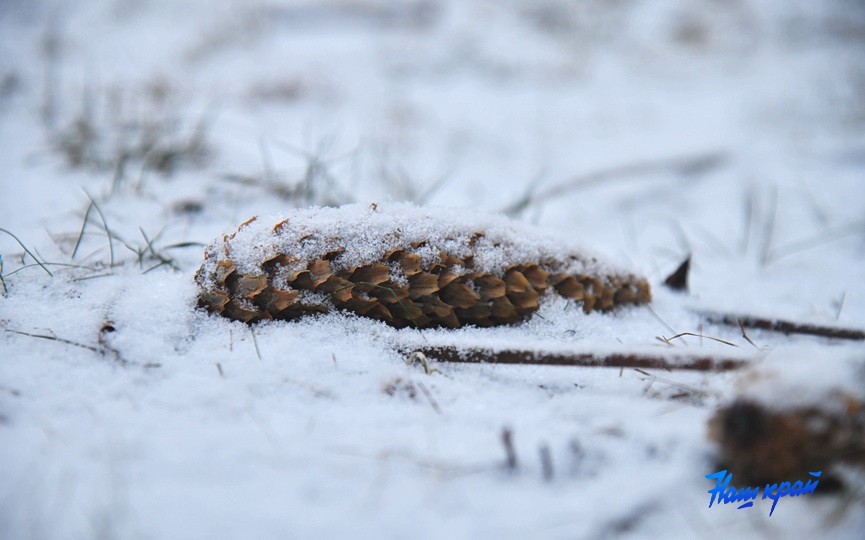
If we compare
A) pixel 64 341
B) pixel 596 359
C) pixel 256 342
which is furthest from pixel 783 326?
pixel 64 341

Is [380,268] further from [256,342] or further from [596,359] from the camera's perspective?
[596,359]

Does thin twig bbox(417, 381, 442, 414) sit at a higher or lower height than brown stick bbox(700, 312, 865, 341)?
lower

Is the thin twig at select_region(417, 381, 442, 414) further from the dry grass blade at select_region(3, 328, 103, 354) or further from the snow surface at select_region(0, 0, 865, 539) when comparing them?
the dry grass blade at select_region(3, 328, 103, 354)

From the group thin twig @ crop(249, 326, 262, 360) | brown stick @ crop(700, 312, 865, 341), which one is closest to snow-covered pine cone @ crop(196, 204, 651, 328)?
thin twig @ crop(249, 326, 262, 360)

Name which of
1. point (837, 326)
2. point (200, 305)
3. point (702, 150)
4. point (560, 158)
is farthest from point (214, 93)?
point (837, 326)

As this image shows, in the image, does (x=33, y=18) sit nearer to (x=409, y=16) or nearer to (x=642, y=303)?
(x=409, y=16)

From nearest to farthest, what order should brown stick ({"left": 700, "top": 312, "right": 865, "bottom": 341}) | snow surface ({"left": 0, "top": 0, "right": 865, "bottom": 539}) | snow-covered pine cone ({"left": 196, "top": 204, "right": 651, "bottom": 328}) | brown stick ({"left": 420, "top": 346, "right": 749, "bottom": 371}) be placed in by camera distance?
1. snow surface ({"left": 0, "top": 0, "right": 865, "bottom": 539})
2. brown stick ({"left": 420, "top": 346, "right": 749, "bottom": 371})
3. snow-covered pine cone ({"left": 196, "top": 204, "right": 651, "bottom": 328})
4. brown stick ({"left": 700, "top": 312, "right": 865, "bottom": 341})
